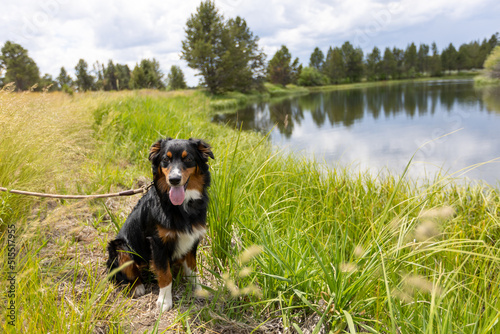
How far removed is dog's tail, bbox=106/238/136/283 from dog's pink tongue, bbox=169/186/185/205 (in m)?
0.65

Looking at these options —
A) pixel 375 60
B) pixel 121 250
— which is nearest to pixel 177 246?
pixel 121 250

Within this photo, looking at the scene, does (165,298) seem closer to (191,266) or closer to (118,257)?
(191,266)

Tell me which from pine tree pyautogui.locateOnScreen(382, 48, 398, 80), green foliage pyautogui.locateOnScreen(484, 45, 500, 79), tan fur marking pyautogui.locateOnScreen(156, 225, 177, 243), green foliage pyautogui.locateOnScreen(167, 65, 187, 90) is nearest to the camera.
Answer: tan fur marking pyautogui.locateOnScreen(156, 225, 177, 243)

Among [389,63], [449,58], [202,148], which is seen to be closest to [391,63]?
[389,63]

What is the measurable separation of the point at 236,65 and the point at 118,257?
41.1m

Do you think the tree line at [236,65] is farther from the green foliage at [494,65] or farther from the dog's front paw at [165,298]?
the green foliage at [494,65]

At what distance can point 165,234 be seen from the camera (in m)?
1.91

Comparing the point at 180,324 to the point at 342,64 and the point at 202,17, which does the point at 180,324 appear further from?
the point at 342,64

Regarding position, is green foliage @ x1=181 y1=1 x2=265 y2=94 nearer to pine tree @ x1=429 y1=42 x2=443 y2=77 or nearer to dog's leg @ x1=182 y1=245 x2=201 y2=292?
dog's leg @ x1=182 y1=245 x2=201 y2=292

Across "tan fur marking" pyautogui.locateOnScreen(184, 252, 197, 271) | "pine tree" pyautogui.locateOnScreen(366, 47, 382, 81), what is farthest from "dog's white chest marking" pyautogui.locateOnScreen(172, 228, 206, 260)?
"pine tree" pyautogui.locateOnScreen(366, 47, 382, 81)

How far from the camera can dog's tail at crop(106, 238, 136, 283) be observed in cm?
210

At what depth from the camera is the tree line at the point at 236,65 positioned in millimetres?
32000

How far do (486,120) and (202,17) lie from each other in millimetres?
34904

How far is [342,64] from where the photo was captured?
228 ft
